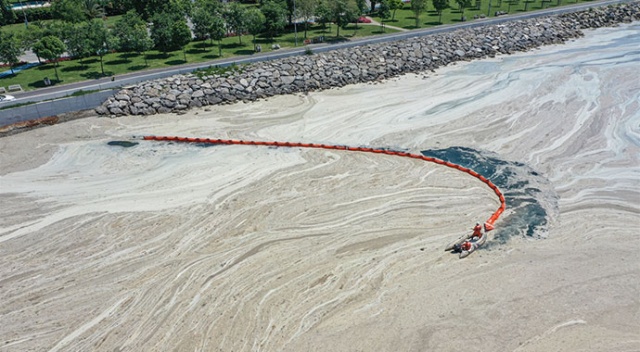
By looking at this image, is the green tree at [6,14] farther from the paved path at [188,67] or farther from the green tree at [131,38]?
the paved path at [188,67]

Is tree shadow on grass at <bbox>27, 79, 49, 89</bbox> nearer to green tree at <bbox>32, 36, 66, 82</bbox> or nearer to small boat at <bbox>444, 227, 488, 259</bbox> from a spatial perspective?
green tree at <bbox>32, 36, 66, 82</bbox>

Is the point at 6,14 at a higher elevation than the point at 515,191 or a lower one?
higher

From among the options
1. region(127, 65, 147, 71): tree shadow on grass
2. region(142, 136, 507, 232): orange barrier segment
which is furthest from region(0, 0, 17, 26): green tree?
region(142, 136, 507, 232): orange barrier segment

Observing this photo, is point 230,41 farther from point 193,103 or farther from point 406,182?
point 406,182

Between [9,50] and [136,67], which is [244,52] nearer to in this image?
[136,67]

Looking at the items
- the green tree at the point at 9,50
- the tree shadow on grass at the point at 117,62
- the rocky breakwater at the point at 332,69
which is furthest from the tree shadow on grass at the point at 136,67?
the green tree at the point at 9,50

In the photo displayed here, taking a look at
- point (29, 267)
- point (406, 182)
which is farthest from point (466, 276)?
point (29, 267)

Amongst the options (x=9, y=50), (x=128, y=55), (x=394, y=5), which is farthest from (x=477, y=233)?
(x=394, y=5)
